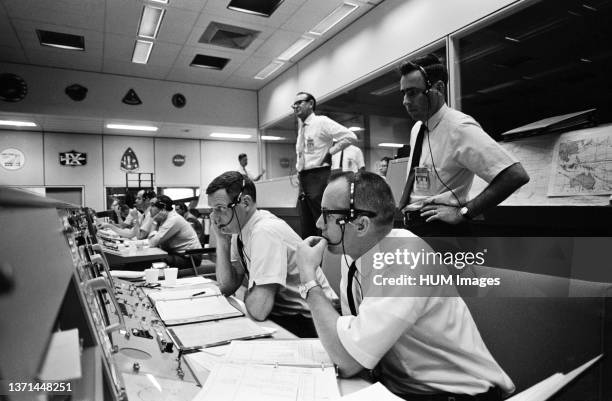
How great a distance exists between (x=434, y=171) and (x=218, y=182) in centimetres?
102

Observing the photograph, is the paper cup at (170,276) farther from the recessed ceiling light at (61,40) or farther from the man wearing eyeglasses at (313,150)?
the recessed ceiling light at (61,40)

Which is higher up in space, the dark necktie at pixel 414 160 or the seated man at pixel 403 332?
the dark necktie at pixel 414 160

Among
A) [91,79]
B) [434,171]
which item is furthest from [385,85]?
[91,79]

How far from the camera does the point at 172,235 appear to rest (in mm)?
4379

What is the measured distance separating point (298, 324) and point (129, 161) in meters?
8.38

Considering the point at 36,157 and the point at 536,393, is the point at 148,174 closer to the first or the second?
the point at 36,157

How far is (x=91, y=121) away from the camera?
7.13 metres

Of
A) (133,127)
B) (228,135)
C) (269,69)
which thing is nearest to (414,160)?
(269,69)

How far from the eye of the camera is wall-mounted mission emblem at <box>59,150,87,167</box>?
8.21m

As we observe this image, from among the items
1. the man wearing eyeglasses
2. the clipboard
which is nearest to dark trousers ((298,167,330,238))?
the man wearing eyeglasses

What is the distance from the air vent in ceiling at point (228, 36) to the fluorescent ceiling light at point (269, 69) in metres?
0.80

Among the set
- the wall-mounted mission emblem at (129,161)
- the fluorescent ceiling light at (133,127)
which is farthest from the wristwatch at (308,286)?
the wall-mounted mission emblem at (129,161)

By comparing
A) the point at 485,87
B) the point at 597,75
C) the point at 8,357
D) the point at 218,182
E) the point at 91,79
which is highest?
the point at 91,79

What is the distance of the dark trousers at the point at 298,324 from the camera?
1569 mm
